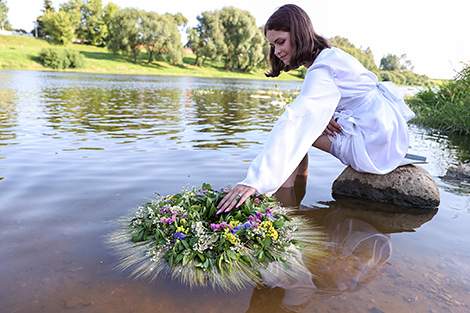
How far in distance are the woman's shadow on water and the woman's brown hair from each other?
1.77 meters

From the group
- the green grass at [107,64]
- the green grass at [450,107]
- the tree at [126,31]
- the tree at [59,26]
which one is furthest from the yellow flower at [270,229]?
the tree at [59,26]

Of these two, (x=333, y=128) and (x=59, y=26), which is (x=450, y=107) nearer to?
(x=333, y=128)

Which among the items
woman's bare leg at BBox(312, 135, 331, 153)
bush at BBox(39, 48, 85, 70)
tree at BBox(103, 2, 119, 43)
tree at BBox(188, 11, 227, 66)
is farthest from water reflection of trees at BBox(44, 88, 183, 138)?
tree at BBox(103, 2, 119, 43)

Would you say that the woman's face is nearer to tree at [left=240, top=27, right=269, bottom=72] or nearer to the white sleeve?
the white sleeve

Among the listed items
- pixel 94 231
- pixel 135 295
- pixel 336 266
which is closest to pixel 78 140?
pixel 94 231

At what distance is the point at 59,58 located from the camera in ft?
138

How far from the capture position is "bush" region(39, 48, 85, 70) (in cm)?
4203

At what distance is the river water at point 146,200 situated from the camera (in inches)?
86.9

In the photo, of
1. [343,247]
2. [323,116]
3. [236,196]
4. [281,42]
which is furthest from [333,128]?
[236,196]

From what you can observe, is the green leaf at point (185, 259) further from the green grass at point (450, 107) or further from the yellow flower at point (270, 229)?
the green grass at point (450, 107)

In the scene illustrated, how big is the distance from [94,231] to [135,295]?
3.74 feet

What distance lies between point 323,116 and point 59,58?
46.9m

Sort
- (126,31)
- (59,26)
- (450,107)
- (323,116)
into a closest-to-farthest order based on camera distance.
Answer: (323,116) < (450,107) < (126,31) < (59,26)

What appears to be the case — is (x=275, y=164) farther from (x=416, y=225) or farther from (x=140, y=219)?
(x=416, y=225)
